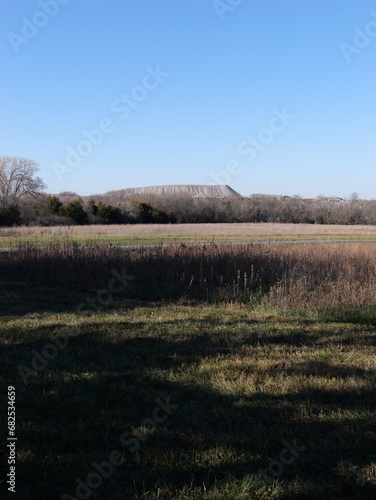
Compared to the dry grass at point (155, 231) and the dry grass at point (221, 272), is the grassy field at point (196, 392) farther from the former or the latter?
the dry grass at point (155, 231)

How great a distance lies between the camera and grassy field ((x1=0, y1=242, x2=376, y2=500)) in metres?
3.09

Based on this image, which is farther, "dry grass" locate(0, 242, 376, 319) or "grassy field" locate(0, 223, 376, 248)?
"grassy field" locate(0, 223, 376, 248)

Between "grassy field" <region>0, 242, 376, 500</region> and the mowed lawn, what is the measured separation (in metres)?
0.01

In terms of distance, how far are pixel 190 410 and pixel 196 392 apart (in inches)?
17.0

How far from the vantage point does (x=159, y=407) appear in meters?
4.14

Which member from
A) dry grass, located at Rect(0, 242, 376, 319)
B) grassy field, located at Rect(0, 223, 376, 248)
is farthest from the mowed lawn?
grassy field, located at Rect(0, 223, 376, 248)

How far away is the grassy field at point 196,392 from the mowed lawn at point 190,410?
0.5 inches

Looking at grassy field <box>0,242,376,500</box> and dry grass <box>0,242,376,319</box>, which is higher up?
dry grass <box>0,242,376,319</box>

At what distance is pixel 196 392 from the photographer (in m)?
4.49

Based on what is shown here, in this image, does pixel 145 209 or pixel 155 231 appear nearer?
pixel 155 231

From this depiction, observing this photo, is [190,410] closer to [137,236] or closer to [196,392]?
[196,392]

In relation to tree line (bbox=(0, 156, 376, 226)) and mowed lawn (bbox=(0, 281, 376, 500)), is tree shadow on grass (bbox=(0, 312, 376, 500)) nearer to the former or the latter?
mowed lawn (bbox=(0, 281, 376, 500))

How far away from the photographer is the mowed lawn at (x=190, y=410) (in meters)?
3.06

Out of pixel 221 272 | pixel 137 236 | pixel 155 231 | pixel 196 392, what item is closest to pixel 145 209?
pixel 155 231
